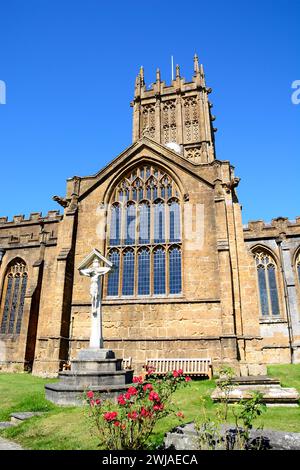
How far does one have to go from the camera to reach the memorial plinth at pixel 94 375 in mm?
8633

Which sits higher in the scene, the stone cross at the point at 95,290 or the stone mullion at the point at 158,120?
the stone mullion at the point at 158,120

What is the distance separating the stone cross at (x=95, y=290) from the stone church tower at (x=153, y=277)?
4858 mm

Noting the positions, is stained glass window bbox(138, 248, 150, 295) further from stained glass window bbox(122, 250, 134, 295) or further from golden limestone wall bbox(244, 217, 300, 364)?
golden limestone wall bbox(244, 217, 300, 364)

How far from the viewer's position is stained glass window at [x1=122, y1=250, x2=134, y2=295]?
16.6m

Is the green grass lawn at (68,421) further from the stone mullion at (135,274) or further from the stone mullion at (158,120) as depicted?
the stone mullion at (158,120)

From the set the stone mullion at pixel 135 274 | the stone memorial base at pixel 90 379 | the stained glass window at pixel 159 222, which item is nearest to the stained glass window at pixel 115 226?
the stone mullion at pixel 135 274

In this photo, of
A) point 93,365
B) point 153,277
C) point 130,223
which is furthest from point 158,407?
point 130,223

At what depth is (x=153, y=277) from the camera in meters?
16.5

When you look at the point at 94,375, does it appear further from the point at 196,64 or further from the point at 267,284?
the point at 196,64

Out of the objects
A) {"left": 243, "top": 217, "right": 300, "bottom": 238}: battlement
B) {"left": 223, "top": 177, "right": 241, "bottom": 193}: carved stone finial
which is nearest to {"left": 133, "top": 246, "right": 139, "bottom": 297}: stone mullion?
{"left": 223, "top": 177, "right": 241, "bottom": 193}: carved stone finial

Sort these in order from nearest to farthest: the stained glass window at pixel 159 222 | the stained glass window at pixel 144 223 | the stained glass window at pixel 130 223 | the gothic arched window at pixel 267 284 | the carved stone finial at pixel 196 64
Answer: the stained glass window at pixel 159 222, the stained glass window at pixel 144 223, the stained glass window at pixel 130 223, the gothic arched window at pixel 267 284, the carved stone finial at pixel 196 64

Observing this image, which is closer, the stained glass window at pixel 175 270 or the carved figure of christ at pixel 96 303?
the carved figure of christ at pixel 96 303

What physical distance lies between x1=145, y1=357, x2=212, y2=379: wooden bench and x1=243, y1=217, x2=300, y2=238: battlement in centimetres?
1360

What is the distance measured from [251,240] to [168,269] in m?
10.8
